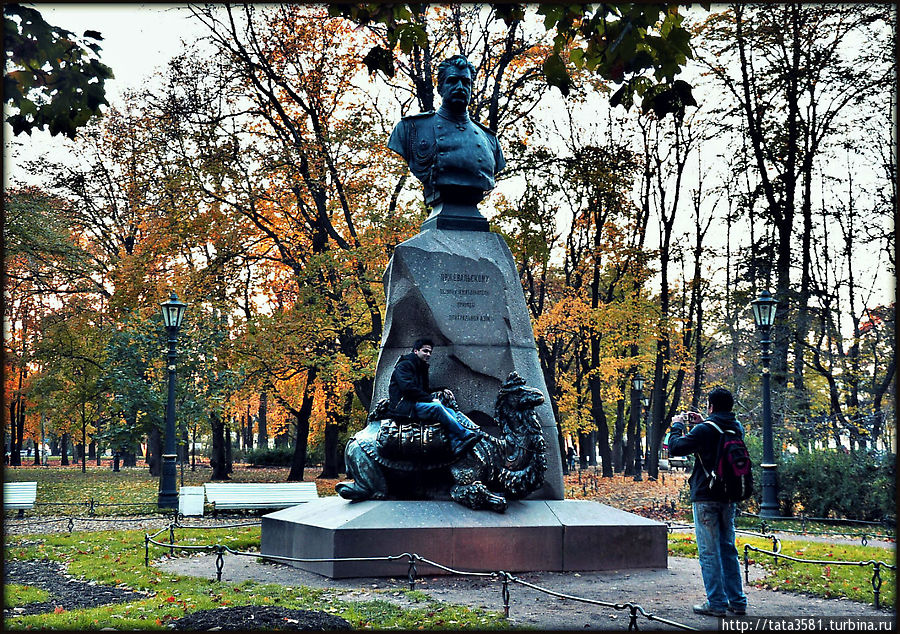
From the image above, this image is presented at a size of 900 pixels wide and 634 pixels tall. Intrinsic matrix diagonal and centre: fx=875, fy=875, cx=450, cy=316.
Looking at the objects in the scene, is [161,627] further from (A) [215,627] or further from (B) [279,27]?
(B) [279,27]

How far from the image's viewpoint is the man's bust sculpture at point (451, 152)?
36.3ft

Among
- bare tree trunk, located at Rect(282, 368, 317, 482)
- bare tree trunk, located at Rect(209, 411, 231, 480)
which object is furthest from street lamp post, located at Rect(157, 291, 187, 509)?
bare tree trunk, located at Rect(209, 411, 231, 480)

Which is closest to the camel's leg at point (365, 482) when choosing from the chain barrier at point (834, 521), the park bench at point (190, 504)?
the chain barrier at point (834, 521)

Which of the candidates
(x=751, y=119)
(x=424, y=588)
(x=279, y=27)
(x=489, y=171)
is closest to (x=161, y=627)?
(x=424, y=588)

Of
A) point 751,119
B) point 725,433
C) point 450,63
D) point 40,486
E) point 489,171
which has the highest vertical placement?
point 751,119

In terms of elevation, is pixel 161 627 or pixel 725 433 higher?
pixel 725 433

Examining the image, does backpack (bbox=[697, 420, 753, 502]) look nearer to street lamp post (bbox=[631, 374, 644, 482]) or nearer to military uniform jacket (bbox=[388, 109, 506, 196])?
military uniform jacket (bbox=[388, 109, 506, 196])

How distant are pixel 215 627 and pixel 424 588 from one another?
2276 millimetres

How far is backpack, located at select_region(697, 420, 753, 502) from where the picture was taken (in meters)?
6.69

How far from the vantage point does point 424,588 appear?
8023 mm

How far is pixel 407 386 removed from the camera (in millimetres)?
9328

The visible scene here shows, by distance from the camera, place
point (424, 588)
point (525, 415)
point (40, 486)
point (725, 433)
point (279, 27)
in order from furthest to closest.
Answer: point (40, 486), point (279, 27), point (525, 415), point (424, 588), point (725, 433)

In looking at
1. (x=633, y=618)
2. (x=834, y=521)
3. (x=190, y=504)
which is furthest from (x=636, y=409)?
(x=633, y=618)

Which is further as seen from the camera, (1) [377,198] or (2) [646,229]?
(2) [646,229]
